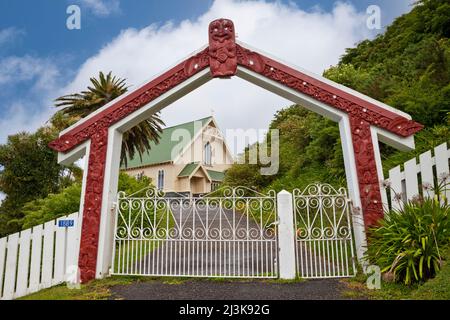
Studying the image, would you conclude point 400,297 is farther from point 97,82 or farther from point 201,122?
point 201,122

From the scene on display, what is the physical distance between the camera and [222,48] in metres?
6.17

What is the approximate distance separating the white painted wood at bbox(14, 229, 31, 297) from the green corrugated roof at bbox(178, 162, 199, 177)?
51.1 ft

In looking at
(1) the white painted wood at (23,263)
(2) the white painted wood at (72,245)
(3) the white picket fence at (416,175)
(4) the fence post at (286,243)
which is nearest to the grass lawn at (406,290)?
(4) the fence post at (286,243)

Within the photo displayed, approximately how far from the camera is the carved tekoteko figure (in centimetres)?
610

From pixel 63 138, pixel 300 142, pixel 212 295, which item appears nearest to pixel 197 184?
pixel 300 142

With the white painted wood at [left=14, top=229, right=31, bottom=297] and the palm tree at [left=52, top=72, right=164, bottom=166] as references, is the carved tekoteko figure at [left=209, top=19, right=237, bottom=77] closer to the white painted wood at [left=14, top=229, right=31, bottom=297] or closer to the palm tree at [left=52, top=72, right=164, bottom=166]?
the white painted wood at [left=14, top=229, right=31, bottom=297]

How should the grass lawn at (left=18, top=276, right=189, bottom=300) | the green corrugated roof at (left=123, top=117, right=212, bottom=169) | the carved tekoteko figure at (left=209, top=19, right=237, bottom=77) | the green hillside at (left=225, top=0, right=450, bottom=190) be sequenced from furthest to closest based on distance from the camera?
the green corrugated roof at (left=123, top=117, right=212, bottom=169) < the green hillside at (left=225, top=0, right=450, bottom=190) < the carved tekoteko figure at (left=209, top=19, right=237, bottom=77) < the grass lawn at (left=18, top=276, right=189, bottom=300)

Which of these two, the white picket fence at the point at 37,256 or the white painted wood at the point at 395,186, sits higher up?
the white painted wood at the point at 395,186

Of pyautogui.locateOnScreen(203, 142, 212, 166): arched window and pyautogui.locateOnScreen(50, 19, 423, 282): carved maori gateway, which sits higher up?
pyautogui.locateOnScreen(203, 142, 212, 166): arched window

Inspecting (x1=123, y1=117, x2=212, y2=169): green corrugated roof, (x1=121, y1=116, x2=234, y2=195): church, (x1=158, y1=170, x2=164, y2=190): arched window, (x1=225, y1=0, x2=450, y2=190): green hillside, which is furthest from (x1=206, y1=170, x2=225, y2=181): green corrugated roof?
(x1=225, y1=0, x2=450, y2=190): green hillside

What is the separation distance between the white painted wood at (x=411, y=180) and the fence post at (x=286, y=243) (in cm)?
187

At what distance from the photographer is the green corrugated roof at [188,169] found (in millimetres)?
21358

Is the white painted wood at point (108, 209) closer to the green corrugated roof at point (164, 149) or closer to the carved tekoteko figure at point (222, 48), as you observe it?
the carved tekoteko figure at point (222, 48)
